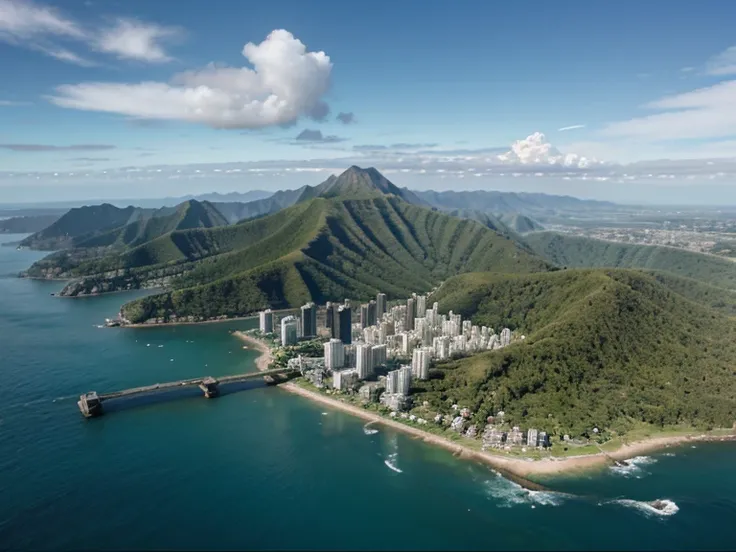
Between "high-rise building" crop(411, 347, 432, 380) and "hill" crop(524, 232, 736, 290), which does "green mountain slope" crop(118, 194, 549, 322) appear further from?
"high-rise building" crop(411, 347, 432, 380)

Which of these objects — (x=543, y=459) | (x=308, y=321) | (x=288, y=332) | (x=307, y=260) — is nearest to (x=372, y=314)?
(x=308, y=321)

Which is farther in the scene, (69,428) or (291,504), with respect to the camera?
(69,428)

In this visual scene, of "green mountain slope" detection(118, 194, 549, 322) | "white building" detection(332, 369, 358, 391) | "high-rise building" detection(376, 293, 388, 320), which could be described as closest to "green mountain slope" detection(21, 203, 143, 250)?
"green mountain slope" detection(118, 194, 549, 322)

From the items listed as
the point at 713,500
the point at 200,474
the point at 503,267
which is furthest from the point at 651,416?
the point at 503,267

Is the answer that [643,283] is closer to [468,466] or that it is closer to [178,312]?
[468,466]

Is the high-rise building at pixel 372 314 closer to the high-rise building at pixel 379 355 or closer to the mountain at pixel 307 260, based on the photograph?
the mountain at pixel 307 260

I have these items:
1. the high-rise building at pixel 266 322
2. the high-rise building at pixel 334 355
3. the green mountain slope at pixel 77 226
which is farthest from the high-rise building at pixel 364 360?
the green mountain slope at pixel 77 226
